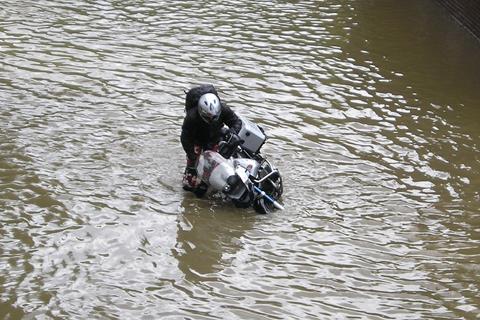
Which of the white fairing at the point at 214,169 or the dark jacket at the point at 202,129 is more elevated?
the dark jacket at the point at 202,129

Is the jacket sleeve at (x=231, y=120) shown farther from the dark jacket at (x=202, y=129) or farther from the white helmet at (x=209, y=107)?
the white helmet at (x=209, y=107)

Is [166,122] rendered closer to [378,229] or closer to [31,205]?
[31,205]

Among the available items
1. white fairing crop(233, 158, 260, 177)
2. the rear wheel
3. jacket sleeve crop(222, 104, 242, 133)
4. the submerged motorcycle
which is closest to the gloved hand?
the submerged motorcycle

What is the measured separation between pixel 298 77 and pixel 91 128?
4.59 meters

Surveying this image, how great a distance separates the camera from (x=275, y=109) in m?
13.3

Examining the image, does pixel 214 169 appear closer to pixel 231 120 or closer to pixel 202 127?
pixel 202 127

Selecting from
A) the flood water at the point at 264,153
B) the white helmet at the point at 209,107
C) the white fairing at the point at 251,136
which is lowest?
the flood water at the point at 264,153

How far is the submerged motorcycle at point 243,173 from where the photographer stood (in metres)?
9.59

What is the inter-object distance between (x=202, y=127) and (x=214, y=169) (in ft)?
2.00

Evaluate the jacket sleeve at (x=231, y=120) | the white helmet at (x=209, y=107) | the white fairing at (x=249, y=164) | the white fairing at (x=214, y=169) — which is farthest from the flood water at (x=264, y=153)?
the white helmet at (x=209, y=107)

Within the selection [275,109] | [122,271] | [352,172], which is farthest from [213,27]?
[122,271]

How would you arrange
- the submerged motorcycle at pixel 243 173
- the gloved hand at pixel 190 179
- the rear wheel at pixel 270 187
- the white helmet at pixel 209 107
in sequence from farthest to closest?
the gloved hand at pixel 190 179
the rear wheel at pixel 270 187
the submerged motorcycle at pixel 243 173
the white helmet at pixel 209 107

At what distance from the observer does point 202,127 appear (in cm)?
990

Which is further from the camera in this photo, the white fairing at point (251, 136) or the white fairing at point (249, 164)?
the white fairing at point (251, 136)
